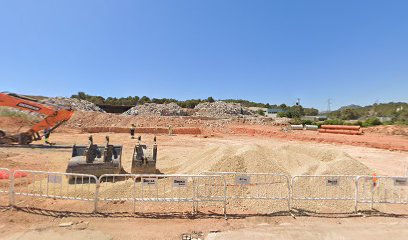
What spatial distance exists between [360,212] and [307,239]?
2582mm

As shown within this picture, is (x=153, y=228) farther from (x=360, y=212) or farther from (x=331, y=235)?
(x=360, y=212)

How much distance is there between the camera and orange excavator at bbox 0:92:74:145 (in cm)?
1692

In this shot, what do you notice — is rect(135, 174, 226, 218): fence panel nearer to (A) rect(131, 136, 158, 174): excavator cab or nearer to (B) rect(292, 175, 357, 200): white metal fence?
(A) rect(131, 136, 158, 174): excavator cab

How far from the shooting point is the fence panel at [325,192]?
7.08 metres

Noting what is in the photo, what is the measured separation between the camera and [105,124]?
33.0 meters

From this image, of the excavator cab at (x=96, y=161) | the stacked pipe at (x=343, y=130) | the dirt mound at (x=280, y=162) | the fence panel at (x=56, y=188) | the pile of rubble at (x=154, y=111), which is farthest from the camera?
the pile of rubble at (x=154, y=111)

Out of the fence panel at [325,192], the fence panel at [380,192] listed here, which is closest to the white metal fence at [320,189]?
the fence panel at [325,192]

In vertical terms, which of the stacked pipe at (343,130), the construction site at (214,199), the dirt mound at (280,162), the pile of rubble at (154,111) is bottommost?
the construction site at (214,199)

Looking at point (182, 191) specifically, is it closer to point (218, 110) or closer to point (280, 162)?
point (280, 162)

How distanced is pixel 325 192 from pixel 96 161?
316 inches

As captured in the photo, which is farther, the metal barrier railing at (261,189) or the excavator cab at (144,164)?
the excavator cab at (144,164)

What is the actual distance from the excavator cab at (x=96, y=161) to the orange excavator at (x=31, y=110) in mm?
9301

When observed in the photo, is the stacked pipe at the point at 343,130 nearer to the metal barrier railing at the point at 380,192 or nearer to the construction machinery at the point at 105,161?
the metal barrier railing at the point at 380,192

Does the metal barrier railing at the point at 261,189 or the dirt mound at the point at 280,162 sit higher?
the dirt mound at the point at 280,162
